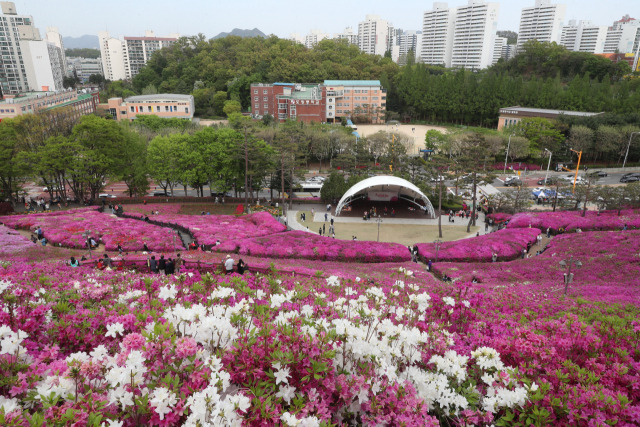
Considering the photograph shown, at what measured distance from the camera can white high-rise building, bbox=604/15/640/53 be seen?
15000 centimetres

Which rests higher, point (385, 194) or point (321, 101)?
point (321, 101)

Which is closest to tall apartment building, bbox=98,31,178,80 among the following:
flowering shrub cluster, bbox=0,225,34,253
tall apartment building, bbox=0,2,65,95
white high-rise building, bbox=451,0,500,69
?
tall apartment building, bbox=0,2,65,95

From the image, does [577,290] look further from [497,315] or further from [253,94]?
[253,94]

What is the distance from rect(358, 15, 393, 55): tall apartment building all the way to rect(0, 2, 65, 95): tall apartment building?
123 m

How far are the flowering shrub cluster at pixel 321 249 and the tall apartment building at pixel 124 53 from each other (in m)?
158

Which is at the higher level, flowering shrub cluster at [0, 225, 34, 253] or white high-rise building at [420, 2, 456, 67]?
white high-rise building at [420, 2, 456, 67]

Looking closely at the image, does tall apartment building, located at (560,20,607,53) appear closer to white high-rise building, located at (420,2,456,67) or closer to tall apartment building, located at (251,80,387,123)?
white high-rise building, located at (420,2,456,67)

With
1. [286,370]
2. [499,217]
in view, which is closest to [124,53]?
[499,217]

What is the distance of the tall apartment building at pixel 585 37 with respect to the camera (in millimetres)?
154250

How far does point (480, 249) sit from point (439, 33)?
511ft

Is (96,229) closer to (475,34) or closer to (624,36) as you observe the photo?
(475,34)

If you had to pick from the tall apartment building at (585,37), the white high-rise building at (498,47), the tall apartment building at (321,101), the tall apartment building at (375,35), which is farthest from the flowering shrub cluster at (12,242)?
the tall apartment building at (585,37)

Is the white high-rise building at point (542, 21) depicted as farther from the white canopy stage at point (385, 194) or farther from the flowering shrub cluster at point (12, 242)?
the flowering shrub cluster at point (12, 242)

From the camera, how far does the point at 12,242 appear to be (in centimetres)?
2203
